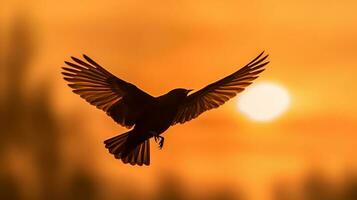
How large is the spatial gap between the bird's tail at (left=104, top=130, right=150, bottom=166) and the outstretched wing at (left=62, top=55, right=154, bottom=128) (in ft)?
1.82

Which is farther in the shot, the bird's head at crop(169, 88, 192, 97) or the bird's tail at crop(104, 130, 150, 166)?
the bird's tail at crop(104, 130, 150, 166)

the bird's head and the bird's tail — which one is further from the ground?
the bird's head

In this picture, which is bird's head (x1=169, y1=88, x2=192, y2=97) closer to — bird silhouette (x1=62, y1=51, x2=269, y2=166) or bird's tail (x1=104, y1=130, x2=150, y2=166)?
bird silhouette (x1=62, y1=51, x2=269, y2=166)

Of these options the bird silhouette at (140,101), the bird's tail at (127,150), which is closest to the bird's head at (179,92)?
the bird silhouette at (140,101)

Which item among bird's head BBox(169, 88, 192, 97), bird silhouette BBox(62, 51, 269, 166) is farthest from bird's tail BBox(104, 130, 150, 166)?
bird's head BBox(169, 88, 192, 97)

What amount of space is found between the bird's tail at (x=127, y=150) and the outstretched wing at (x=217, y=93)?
2.53 feet

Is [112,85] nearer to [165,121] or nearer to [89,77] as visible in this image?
[89,77]

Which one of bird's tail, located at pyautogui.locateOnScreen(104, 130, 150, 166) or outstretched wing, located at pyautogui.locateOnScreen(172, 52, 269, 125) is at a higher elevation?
outstretched wing, located at pyautogui.locateOnScreen(172, 52, 269, 125)

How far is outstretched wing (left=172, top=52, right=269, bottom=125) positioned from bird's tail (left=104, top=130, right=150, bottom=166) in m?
0.77

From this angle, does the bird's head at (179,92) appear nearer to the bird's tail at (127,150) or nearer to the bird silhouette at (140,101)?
the bird silhouette at (140,101)

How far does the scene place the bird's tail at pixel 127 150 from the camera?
14.7 meters

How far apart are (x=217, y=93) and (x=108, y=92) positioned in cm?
214

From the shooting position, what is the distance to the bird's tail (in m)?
14.7

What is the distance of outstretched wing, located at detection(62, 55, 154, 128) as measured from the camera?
1385 cm
